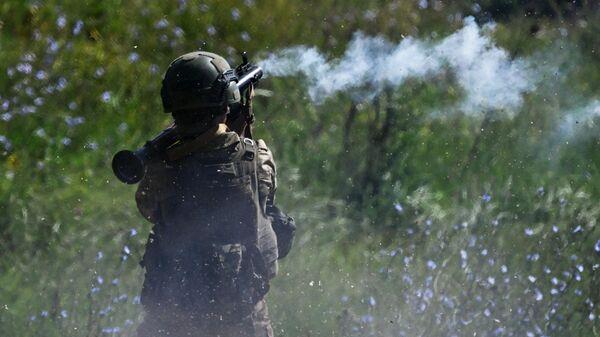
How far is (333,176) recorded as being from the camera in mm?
5961

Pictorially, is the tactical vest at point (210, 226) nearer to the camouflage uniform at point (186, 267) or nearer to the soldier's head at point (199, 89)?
the camouflage uniform at point (186, 267)

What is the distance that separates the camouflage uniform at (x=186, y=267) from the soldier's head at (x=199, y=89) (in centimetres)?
7

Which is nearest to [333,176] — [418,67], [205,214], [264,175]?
[418,67]

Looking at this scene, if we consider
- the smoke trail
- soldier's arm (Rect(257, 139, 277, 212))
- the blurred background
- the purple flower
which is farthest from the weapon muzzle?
the smoke trail

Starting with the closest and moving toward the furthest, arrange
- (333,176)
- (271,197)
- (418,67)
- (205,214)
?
(205,214) < (271,197) < (333,176) < (418,67)

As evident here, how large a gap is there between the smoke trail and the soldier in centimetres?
255

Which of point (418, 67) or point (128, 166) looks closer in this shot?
point (128, 166)

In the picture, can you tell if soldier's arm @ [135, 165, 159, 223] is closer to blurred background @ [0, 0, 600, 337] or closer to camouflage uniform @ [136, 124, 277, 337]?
camouflage uniform @ [136, 124, 277, 337]

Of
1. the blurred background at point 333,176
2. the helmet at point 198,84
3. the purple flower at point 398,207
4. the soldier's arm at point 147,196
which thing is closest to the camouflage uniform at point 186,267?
the soldier's arm at point 147,196

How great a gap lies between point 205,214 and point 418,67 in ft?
10.5

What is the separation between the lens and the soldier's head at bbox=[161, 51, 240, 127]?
360 centimetres

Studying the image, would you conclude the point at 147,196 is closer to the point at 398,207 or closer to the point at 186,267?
the point at 186,267

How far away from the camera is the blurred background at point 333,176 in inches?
203

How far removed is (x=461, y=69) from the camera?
6828mm
